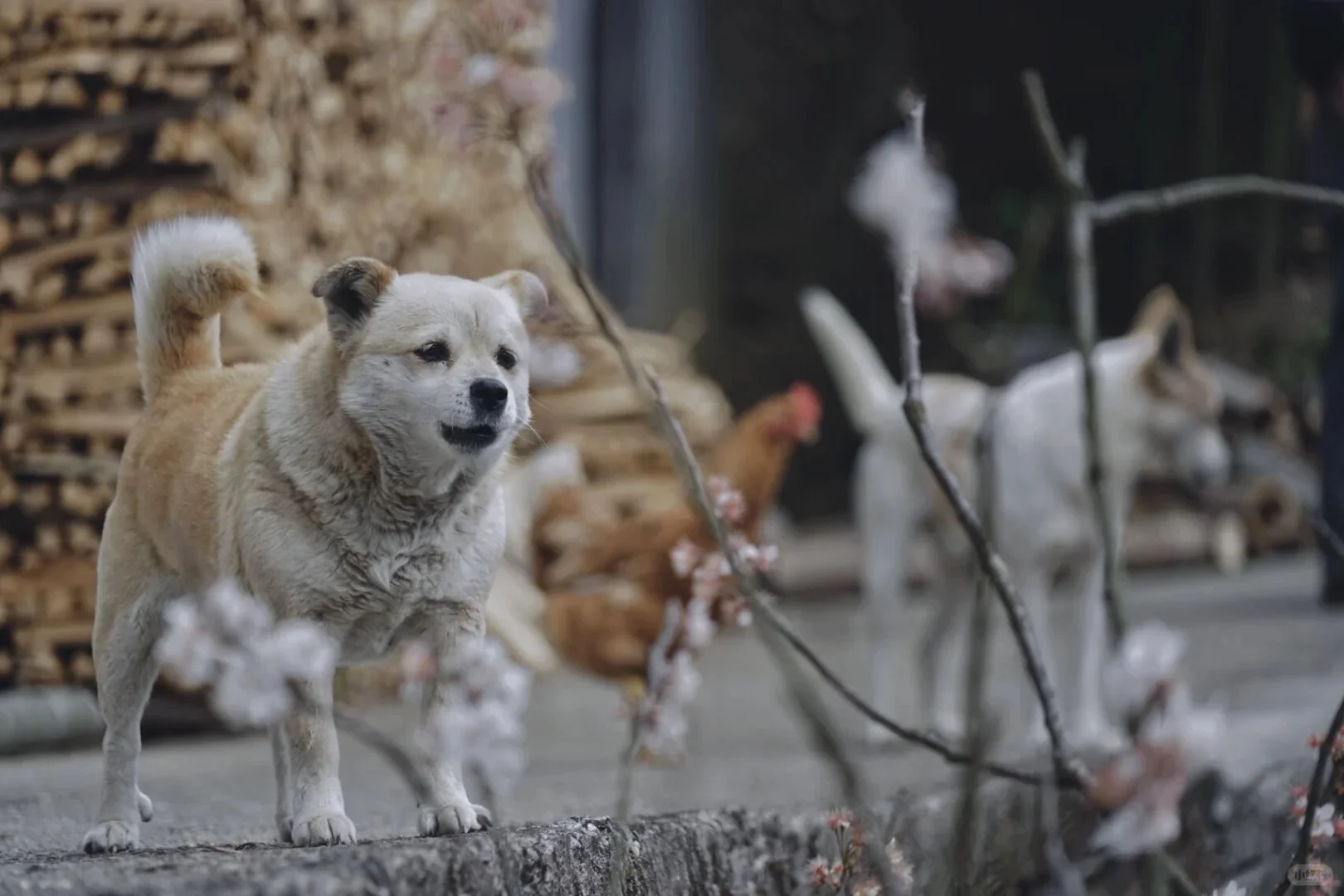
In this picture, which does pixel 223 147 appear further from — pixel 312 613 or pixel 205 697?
pixel 312 613

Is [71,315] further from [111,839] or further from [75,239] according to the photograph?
[111,839]

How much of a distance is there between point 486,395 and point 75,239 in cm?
250

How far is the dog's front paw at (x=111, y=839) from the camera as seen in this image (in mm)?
1986

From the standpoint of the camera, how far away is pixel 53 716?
3.91m

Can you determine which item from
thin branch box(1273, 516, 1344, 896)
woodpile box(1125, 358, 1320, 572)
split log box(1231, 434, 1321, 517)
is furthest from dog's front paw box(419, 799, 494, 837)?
split log box(1231, 434, 1321, 517)

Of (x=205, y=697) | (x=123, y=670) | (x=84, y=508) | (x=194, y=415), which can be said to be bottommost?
(x=205, y=697)

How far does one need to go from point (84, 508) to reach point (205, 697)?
543 millimetres

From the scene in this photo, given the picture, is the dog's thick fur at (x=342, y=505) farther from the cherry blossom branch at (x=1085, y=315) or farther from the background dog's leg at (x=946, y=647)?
the background dog's leg at (x=946, y=647)

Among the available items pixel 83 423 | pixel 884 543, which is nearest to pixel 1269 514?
pixel 884 543

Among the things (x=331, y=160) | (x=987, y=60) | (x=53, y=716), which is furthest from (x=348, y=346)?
(x=987, y=60)

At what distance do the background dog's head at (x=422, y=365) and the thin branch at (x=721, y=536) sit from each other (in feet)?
0.56

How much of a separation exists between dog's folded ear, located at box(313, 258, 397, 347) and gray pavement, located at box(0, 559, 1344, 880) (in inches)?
25.7

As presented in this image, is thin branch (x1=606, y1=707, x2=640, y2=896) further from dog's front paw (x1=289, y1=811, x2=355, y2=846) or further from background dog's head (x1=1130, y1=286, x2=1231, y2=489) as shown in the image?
background dog's head (x1=1130, y1=286, x2=1231, y2=489)

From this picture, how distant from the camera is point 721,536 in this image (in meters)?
1.93
